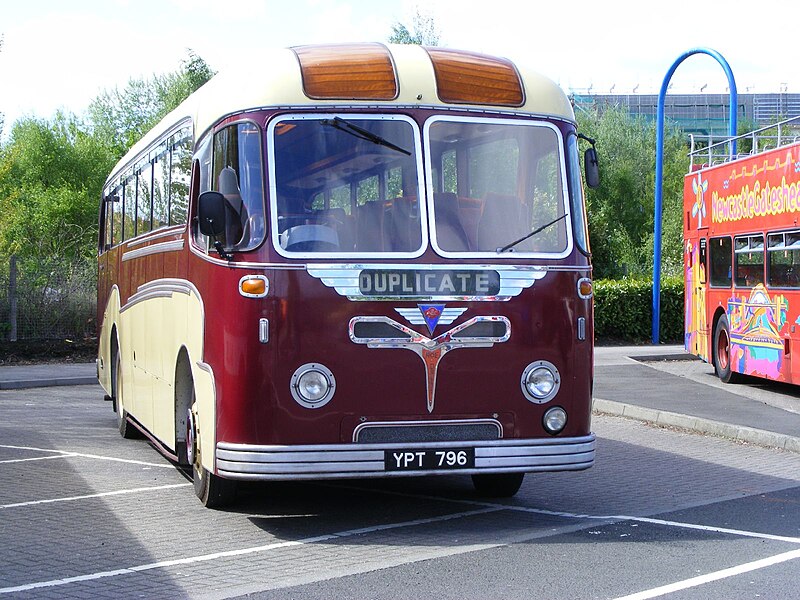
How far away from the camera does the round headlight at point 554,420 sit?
8289mm

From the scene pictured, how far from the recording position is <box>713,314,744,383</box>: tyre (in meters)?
20.5

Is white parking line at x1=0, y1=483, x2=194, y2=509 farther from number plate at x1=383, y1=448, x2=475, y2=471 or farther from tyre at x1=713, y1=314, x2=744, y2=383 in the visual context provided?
tyre at x1=713, y1=314, x2=744, y2=383

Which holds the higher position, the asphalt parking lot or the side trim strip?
the side trim strip

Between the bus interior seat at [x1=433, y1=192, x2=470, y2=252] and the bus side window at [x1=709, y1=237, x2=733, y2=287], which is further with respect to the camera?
the bus side window at [x1=709, y1=237, x2=733, y2=287]

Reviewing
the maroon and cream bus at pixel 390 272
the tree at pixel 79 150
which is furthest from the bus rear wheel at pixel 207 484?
the tree at pixel 79 150

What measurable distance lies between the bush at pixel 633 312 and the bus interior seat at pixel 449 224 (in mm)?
23742

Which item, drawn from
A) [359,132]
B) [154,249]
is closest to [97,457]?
[154,249]

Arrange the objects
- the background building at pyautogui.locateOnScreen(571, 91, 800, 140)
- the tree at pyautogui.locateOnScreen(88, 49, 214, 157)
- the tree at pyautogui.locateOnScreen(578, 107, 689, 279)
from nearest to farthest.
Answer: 1. the tree at pyautogui.locateOnScreen(578, 107, 689, 279)
2. the tree at pyautogui.locateOnScreen(88, 49, 214, 157)
3. the background building at pyautogui.locateOnScreen(571, 91, 800, 140)

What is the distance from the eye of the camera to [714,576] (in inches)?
266

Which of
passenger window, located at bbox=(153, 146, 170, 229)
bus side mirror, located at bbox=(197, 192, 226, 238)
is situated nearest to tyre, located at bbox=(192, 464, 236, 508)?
bus side mirror, located at bbox=(197, 192, 226, 238)

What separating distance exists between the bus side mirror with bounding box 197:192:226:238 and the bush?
24437 millimetres

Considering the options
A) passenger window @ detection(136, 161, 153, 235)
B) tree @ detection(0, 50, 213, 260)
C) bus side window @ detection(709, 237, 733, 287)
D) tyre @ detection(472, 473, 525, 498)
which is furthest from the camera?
tree @ detection(0, 50, 213, 260)

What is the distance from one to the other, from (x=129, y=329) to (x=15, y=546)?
545 centimetres

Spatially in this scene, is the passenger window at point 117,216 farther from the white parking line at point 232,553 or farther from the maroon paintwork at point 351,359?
the white parking line at point 232,553
